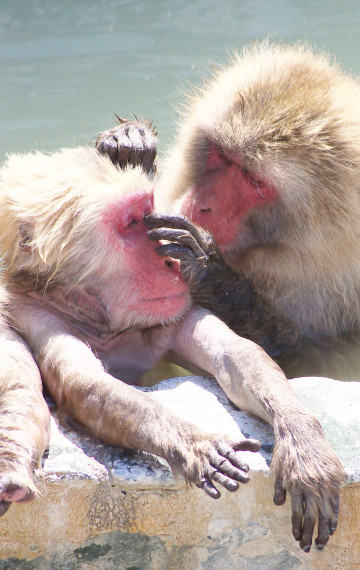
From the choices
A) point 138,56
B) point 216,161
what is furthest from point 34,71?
point 216,161

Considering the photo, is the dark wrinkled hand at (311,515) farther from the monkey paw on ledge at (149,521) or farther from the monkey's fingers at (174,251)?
the monkey's fingers at (174,251)

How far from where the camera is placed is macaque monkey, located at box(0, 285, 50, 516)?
6.87 feet

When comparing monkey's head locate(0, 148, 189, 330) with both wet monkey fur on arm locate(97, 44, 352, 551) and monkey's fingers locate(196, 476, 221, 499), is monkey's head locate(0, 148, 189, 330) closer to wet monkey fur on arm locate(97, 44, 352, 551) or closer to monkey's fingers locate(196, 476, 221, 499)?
wet monkey fur on arm locate(97, 44, 352, 551)

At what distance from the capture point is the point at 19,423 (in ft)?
7.68

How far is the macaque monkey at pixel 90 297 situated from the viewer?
2586 mm

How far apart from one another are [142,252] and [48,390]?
64cm

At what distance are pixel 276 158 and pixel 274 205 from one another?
0.72 ft

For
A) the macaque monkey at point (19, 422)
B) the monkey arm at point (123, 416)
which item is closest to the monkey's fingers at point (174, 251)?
the monkey arm at point (123, 416)

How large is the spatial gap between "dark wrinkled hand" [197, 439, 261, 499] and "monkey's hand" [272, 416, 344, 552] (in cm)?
10

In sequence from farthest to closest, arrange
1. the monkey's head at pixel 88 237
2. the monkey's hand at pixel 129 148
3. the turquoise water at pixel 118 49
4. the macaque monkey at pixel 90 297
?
1. the turquoise water at pixel 118 49
2. the monkey's hand at pixel 129 148
3. the monkey's head at pixel 88 237
4. the macaque monkey at pixel 90 297

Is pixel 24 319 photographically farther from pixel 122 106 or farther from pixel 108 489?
pixel 122 106

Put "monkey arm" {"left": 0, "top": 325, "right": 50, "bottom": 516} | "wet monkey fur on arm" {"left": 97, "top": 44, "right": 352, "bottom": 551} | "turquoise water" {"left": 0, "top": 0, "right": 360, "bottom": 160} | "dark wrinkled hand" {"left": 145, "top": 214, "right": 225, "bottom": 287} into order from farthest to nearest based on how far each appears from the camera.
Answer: "turquoise water" {"left": 0, "top": 0, "right": 360, "bottom": 160} → "wet monkey fur on arm" {"left": 97, "top": 44, "right": 352, "bottom": 551} → "dark wrinkled hand" {"left": 145, "top": 214, "right": 225, "bottom": 287} → "monkey arm" {"left": 0, "top": 325, "right": 50, "bottom": 516}

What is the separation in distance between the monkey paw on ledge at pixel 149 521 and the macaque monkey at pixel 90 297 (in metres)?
0.16

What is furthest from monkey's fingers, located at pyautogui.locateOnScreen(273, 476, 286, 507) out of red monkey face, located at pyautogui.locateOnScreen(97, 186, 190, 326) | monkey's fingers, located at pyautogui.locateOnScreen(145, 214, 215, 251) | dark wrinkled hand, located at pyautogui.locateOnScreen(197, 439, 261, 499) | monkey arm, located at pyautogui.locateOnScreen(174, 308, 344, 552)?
monkey's fingers, located at pyautogui.locateOnScreen(145, 214, 215, 251)
